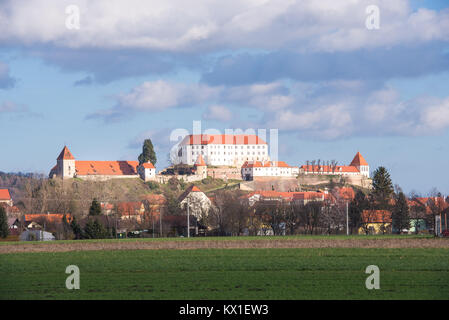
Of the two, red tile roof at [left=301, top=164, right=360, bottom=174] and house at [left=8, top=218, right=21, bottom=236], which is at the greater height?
red tile roof at [left=301, top=164, right=360, bottom=174]

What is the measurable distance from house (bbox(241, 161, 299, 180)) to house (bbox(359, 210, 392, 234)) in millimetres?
81609

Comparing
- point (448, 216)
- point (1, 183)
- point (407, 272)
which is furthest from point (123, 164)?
point (407, 272)

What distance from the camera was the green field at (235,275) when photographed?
18391mm

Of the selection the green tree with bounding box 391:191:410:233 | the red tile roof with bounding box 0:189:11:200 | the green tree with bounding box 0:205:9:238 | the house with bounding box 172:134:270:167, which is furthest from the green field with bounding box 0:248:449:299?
the house with bounding box 172:134:270:167

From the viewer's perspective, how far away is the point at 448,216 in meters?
49.2

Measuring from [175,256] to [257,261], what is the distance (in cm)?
564

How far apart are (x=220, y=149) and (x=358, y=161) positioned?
3718 cm

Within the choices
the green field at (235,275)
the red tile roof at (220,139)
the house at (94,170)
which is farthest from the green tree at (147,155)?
the green field at (235,275)

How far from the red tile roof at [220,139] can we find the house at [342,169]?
1923cm

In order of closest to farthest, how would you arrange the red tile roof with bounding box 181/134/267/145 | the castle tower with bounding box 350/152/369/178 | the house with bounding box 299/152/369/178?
the house with bounding box 299/152/369/178 < the red tile roof with bounding box 181/134/267/145 < the castle tower with bounding box 350/152/369/178

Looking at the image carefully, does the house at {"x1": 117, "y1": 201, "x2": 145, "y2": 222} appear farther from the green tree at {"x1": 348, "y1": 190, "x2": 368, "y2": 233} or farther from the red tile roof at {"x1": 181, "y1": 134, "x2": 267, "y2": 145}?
the red tile roof at {"x1": 181, "y1": 134, "x2": 267, "y2": 145}

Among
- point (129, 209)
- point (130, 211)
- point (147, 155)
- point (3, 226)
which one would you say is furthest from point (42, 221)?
point (147, 155)

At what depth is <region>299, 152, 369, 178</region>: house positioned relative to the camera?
170 metres
